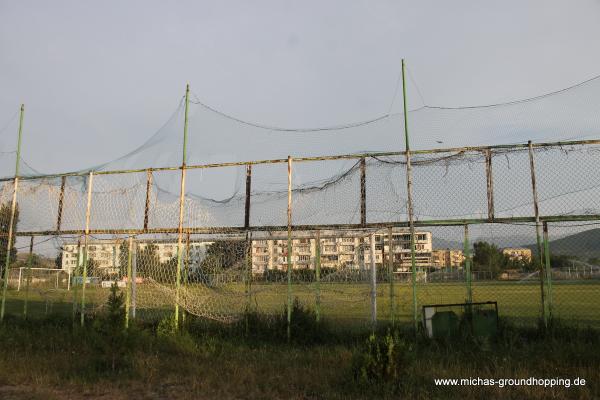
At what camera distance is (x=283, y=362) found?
7570 millimetres

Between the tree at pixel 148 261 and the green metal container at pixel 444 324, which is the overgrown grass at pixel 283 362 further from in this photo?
the tree at pixel 148 261

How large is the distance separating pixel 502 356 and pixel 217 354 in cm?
472

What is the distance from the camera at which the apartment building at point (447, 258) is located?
1113 centimetres

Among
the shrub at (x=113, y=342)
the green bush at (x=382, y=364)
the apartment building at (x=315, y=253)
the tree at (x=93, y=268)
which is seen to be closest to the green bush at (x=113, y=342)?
the shrub at (x=113, y=342)

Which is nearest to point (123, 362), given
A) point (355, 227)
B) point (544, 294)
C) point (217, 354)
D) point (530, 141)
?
point (217, 354)

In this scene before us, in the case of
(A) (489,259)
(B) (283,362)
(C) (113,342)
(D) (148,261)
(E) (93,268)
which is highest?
(A) (489,259)

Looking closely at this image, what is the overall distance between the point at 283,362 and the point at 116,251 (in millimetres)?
7165

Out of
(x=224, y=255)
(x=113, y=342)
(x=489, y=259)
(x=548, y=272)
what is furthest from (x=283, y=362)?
(x=489, y=259)

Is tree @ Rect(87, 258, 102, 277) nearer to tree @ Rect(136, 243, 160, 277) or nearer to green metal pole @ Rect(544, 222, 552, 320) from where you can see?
tree @ Rect(136, 243, 160, 277)

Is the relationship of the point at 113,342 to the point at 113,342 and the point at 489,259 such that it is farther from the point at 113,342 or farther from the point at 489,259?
the point at 489,259

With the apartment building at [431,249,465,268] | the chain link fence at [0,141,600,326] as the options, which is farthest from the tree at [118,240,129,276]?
the apartment building at [431,249,465,268]

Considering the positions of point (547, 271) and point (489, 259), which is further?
point (489, 259)

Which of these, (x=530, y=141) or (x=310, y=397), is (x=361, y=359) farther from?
(x=530, y=141)

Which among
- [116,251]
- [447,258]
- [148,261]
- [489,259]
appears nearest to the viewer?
[447,258]
